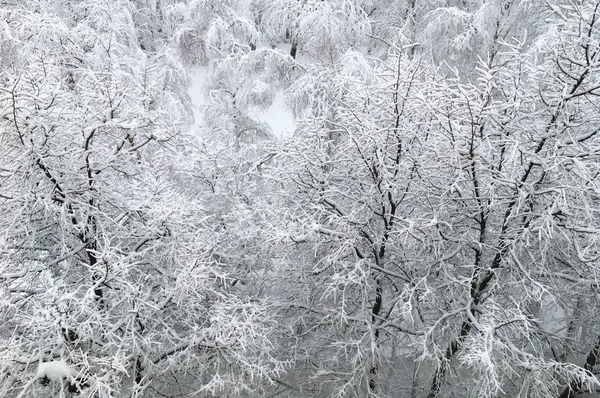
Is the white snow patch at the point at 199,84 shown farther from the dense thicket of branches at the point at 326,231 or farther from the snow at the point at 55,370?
the snow at the point at 55,370

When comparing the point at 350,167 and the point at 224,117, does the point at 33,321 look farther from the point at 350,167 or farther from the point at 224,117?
the point at 224,117

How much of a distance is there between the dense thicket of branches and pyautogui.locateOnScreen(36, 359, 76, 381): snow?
0.02 m

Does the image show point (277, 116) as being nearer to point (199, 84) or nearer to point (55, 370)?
point (199, 84)

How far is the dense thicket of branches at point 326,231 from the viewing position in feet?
22.6

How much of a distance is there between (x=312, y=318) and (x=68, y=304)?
4.67m

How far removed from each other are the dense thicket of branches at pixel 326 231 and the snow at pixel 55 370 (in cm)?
2

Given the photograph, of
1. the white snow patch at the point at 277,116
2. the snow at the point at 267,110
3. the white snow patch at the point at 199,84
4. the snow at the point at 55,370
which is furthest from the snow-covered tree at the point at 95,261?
the white snow patch at the point at 199,84

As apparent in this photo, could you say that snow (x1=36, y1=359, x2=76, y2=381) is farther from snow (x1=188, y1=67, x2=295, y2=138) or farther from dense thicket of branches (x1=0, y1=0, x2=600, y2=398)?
snow (x1=188, y1=67, x2=295, y2=138)

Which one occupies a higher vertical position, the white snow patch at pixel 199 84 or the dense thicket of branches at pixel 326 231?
the dense thicket of branches at pixel 326 231

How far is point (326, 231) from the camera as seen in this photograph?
26.5 ft

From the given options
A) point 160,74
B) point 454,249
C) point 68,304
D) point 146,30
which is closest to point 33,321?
point 68,304

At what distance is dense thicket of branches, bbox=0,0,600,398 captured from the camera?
22.6 feet

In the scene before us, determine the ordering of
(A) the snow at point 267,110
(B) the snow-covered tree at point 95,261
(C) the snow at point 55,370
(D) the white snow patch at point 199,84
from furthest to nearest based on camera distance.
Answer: (D) the white snow patch at point 199,84 → (A) the snow at point 267,110 → (B) the snow-covered tree at point 95,261 → (C) the snow at point 55,370

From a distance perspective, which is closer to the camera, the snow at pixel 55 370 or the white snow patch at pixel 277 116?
the snow at pixel 55 370
